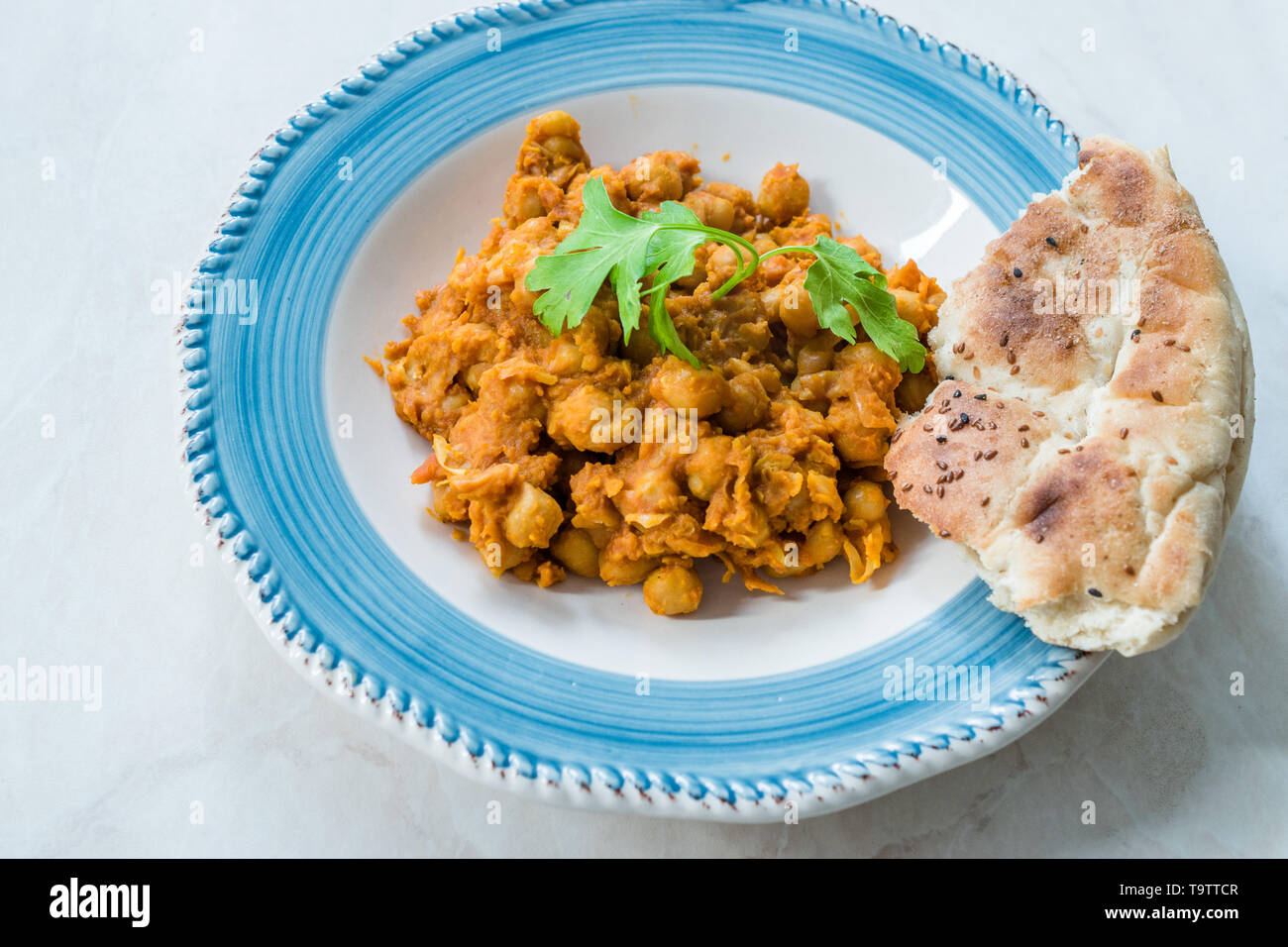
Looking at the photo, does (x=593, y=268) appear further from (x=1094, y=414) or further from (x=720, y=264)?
(x=1094, y=414)

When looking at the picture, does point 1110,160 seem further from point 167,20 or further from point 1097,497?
point 167,20

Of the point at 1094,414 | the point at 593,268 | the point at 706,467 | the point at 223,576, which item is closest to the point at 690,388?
the point at 706,467

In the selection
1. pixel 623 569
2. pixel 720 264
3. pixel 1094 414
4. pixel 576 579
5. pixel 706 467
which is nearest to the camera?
pixel 1094 414

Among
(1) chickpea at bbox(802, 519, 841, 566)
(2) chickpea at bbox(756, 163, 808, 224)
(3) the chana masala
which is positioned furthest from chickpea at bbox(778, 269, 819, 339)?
(1) chickpea at bbox(802, 519, 841, 566)

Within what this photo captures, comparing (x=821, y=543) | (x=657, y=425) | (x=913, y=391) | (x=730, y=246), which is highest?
(x=730, y=246)

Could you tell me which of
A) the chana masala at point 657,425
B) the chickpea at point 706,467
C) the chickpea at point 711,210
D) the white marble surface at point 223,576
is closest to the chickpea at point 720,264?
the chana masala at point 657,425

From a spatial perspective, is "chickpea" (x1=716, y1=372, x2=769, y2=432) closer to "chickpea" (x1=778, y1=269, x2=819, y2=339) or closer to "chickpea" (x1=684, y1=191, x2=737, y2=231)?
"chickpea" (x1=778, y1=269, x2=819, y2=339)

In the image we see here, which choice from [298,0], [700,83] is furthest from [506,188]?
[298,0]
